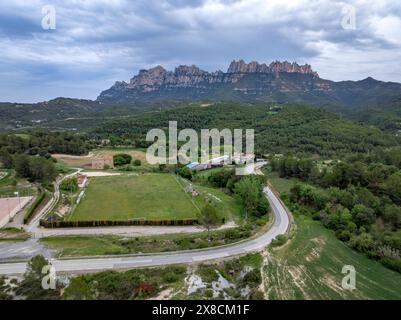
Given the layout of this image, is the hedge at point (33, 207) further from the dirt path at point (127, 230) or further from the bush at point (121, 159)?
the bush at point (121, 159)

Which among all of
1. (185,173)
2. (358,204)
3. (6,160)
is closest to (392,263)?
(358,204)

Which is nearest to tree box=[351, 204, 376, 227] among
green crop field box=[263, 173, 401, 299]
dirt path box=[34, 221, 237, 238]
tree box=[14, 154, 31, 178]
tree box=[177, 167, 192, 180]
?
green crop field box=[263, 173, 401, 299]

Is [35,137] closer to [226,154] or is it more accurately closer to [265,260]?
[226,154]

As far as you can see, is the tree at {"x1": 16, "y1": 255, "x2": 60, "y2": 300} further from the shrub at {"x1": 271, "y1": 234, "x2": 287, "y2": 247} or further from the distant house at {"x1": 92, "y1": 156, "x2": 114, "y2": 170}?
the distant house at {"x1": 92, "y1": 156, "x2": 114, "y2": 170}

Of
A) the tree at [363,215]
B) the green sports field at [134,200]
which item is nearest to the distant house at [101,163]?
the green sports field at [134,200]

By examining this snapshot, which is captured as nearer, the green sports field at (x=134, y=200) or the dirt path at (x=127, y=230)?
the dirt path at (x=127, y=230)

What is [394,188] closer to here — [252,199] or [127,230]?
[252,199]

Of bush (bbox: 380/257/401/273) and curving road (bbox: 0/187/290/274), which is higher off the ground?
curving road (bbox: 0/187/290/274)
